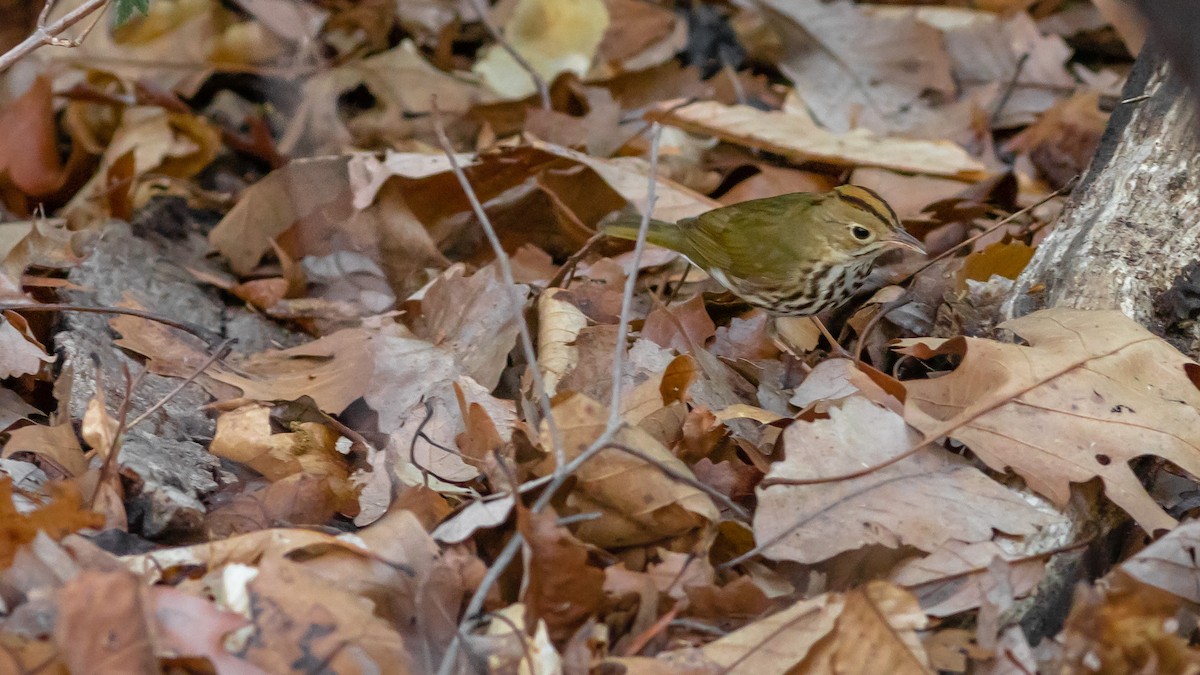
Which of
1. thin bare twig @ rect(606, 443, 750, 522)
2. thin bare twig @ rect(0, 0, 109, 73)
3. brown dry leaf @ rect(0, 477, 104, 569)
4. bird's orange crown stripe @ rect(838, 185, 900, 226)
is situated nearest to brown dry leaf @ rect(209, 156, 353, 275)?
thin bare twig @ rect(0, 0, 109, 73)

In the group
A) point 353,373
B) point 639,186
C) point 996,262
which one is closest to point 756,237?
point 639,186

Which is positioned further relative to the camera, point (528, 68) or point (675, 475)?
point (528, 68)

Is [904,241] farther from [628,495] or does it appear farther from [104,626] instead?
[104,626]

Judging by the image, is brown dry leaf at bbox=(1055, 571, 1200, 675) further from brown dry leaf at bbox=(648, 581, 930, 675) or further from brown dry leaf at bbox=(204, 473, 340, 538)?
brown dry leaf at bbox=(204, 473, 340, 538)

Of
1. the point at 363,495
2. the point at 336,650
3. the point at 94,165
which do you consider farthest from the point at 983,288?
the point at 94,165

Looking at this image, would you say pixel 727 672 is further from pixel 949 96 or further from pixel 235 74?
pixel 235 74

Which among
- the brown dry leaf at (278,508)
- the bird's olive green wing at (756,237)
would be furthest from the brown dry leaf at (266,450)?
the bird's olive green wing at (756,237)
